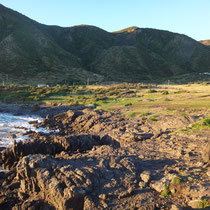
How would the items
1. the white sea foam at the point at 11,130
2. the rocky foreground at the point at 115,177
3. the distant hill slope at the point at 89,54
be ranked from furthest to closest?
the distant hill slope at the point at 89,54, the white sea foam at the point at 11,130, the rocky foreground at the point at 115,177

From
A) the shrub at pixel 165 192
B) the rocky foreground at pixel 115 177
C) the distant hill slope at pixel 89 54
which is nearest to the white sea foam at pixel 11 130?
the rocky foreground at pixel 115 177

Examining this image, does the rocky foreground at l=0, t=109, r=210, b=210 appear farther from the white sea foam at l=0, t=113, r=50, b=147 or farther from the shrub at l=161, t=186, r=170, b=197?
the white sea foam at l=0, t=113, r=50, b=147

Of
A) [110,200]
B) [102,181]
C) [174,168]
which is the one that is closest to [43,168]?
[102,181]

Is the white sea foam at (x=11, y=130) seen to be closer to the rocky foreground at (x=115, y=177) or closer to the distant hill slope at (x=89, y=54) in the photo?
the rocky foreground at (x=115, y=177)

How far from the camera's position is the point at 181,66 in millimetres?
131500

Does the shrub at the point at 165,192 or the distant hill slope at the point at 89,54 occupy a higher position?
the distant hill slope at the point at 89,54

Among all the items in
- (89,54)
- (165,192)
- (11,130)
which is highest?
(89,54)

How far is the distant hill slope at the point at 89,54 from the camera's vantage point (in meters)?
89.1

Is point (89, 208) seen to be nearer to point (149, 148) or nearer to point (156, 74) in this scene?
point (149, 148)

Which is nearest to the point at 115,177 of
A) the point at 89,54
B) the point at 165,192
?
the point at 165,192

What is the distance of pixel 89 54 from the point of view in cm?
13325

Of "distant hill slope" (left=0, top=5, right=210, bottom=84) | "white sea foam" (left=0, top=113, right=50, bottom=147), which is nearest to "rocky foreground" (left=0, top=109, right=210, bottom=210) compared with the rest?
"white sea foam" (left=0, top=113, right=50, bottom=147)

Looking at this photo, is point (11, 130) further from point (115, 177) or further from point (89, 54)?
point (89, 54)

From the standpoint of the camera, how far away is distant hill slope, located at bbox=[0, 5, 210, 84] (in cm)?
8906
